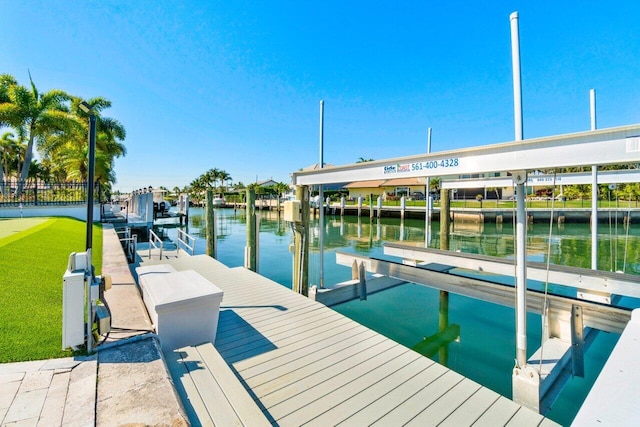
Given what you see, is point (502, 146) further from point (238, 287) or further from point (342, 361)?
point (238, 287)

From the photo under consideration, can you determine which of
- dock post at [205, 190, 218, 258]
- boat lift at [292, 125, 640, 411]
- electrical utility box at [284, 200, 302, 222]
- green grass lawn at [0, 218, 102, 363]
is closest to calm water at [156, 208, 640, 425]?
boat lift at [292, 125, 640, 411]

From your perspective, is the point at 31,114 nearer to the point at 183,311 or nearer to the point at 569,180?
the point at 183,311

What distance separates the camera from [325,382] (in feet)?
9.84

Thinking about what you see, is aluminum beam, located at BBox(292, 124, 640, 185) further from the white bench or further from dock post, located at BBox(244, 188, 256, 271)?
dock post, located at BBox(244, 188, 256, 271)

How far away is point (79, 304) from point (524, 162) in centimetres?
410

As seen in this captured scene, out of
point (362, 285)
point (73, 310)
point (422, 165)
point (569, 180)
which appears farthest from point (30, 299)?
point (569, 180)

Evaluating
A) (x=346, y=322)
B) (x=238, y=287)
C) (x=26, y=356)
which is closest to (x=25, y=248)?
(x=238, y=287)

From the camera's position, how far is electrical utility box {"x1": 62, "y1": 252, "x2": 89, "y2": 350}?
2521mm

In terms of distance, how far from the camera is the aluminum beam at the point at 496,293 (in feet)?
13.6

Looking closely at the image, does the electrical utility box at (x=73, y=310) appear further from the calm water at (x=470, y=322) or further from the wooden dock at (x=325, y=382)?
the calm water at (x=470, y=322)

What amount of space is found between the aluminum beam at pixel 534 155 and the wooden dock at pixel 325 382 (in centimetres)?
215

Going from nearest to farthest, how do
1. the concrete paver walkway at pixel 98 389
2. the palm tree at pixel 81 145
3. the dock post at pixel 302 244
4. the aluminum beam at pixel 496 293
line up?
the concrete paver walkway at pixel 98 389, the aluminum beam at pixel 496 293, the dock post at pixel 302 244, the palm tree at pixel 81 145

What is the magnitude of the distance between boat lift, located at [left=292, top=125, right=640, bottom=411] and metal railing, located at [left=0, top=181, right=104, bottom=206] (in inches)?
700

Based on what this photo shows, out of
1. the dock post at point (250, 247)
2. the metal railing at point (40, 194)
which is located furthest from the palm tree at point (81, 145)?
the dock post at point (250, 247)
